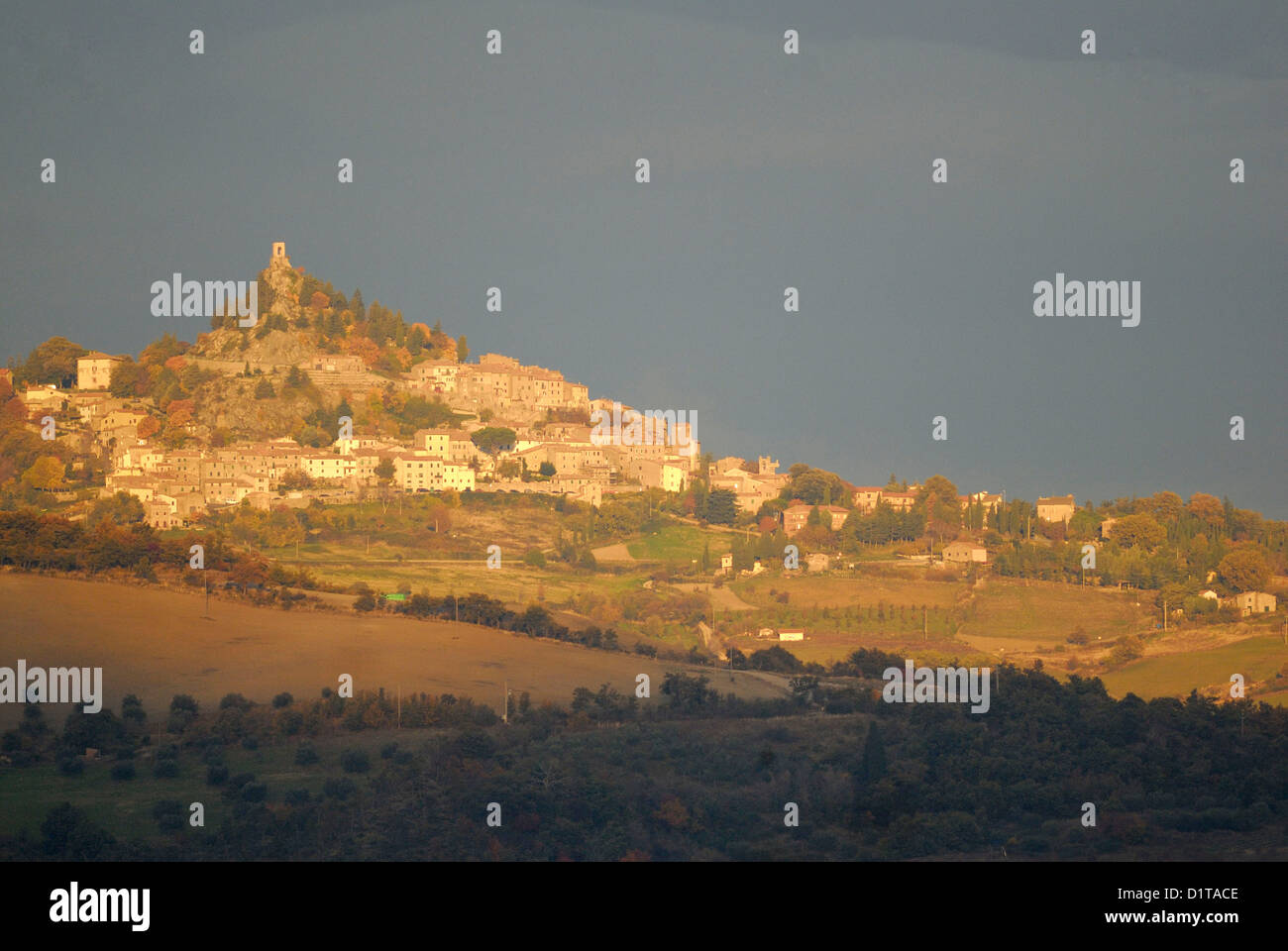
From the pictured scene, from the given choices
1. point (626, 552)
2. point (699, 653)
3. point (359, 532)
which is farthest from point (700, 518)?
point (699, 653)

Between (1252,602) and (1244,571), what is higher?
(1244,571)

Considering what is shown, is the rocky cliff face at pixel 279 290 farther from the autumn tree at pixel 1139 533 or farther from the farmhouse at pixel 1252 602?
the farmhouse at pixel 1252 602

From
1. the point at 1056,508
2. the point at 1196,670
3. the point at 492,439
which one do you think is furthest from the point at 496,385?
the point at 1196,670

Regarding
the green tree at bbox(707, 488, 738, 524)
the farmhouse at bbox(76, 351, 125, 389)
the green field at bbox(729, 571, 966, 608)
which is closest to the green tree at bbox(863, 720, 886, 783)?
the green field at bbox(729, 571, 966, 608)

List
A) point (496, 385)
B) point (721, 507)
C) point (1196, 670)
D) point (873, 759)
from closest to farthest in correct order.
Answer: point (873, 759)
point (1196, 670)
point (721, 507)
point (496, 385)

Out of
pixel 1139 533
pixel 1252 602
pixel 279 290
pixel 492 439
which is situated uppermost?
pixel 279 290

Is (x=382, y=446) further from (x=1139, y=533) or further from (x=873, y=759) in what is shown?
(x=873, y=759)

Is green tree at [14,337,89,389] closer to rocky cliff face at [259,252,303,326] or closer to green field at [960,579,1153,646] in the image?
rocky cliff face at [259,252,303,326]
